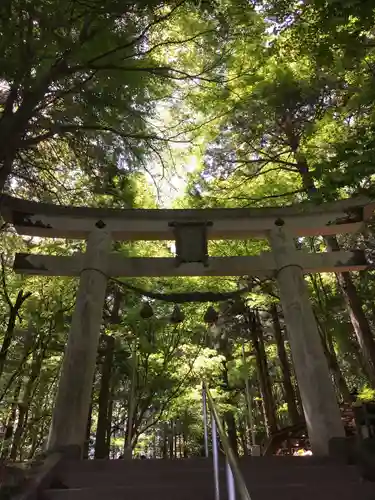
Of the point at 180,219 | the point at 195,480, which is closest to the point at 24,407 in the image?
the point at 180,219

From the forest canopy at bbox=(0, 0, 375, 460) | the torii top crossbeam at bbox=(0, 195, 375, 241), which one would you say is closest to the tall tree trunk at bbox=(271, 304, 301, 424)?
the forest canopy at bbox=(0, 0, 375, 460)

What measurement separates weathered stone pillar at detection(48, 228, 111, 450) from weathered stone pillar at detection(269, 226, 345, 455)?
290 centimetres

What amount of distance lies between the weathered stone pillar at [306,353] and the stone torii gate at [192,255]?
0.01 metres

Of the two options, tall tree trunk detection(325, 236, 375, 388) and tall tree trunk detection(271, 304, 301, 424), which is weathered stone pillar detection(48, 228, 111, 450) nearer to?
tall tree trunk detection(325, 236, 375, 388)

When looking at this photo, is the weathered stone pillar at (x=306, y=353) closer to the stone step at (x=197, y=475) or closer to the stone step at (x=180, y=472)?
the stone step at (x=180, y=472)

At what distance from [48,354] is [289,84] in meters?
10.4

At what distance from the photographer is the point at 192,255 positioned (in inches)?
257

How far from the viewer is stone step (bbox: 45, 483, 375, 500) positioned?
3602 mm

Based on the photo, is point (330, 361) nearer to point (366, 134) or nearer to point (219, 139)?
point (219, 139)

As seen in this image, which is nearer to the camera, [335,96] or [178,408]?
[335,96]

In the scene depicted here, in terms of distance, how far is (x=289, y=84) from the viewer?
708 cm

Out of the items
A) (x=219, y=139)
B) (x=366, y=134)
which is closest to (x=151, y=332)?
(x=219, y=139)

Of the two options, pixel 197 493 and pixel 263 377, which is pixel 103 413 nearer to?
pixel 263 377

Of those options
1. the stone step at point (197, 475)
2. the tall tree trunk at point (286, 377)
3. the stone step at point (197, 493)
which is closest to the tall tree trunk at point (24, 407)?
the stone step at point (197, 475)
